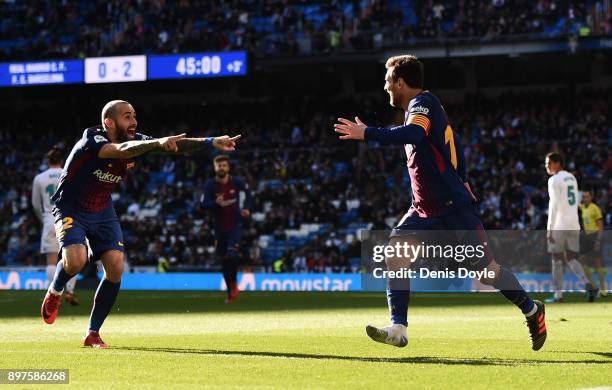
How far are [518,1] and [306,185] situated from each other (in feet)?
29.6

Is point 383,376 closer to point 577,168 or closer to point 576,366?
point 576,366

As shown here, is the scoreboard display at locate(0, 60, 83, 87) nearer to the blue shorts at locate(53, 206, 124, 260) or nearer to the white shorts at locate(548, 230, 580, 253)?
the white shorts at locate(548, 230, 580, 253)

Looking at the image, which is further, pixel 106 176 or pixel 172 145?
pixel 106 176

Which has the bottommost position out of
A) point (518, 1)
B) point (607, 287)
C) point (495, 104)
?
point (607, 287)

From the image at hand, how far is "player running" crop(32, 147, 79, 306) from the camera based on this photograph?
17578 millimetres

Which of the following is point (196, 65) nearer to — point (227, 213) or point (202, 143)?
point (227, 213)

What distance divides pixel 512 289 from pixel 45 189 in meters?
10.4

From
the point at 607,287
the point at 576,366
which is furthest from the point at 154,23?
the point at 576,366

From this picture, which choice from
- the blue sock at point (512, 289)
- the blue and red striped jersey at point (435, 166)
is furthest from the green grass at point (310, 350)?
the blue and red striped jersey at point (435, 166)

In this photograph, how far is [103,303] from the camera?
10.4 meters

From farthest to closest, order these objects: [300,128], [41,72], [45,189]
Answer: [300,128] < [41,72] < [45,189]

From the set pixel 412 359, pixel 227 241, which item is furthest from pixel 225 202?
pixel 412 359

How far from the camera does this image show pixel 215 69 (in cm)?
3841

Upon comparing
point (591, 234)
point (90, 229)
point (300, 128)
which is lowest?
point (591, 234)
